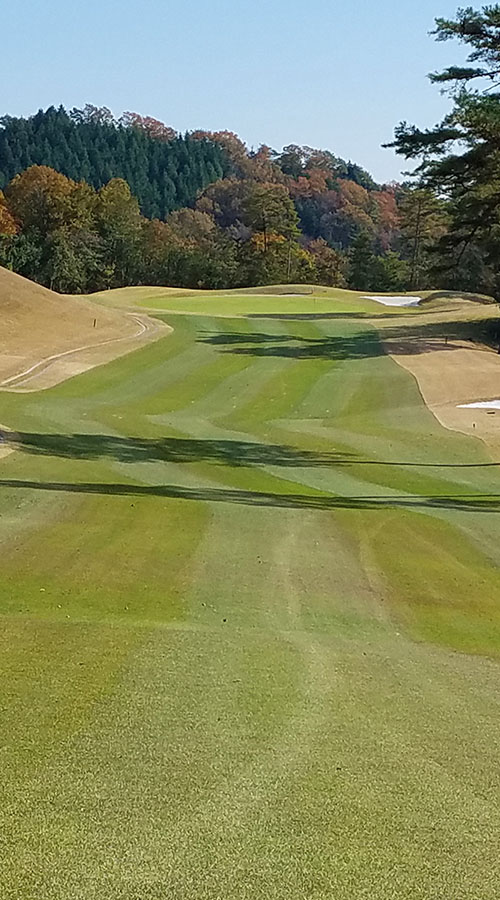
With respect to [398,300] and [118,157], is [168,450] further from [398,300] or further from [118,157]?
[118,157]

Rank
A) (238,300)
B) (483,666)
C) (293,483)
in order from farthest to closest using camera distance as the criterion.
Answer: (238,300), (293,483), (483,666)

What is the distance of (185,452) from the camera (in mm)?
20656

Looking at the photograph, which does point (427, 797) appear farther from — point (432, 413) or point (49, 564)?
point (432, 413)

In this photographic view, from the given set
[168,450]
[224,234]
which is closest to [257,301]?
[168,450]

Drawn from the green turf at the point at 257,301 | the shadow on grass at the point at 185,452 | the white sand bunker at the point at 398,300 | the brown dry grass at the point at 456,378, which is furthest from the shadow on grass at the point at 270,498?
the white sand bunker at the point at 398,300

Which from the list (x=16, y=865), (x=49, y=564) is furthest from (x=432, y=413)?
(x=16, y=865)

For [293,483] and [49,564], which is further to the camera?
[293,483]

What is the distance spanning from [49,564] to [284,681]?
415 cm

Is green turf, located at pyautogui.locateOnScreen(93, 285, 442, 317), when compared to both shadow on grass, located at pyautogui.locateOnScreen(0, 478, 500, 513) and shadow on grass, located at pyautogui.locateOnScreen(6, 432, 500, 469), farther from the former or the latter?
shadow on grass, located at pyautogui.locateOnScreen(0, 478, 500, 513)

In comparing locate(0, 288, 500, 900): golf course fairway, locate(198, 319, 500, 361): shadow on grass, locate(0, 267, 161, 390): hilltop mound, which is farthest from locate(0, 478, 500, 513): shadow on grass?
locate(198, 319, 500, 361): shadow on grass

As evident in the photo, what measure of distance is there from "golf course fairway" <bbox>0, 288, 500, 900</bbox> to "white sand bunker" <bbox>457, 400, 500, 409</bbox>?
8745mm

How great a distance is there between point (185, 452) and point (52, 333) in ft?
71.5

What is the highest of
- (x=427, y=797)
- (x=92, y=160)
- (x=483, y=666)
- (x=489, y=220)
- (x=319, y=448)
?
(x=92, y=160)

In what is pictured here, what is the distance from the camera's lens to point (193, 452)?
68.1 feet
